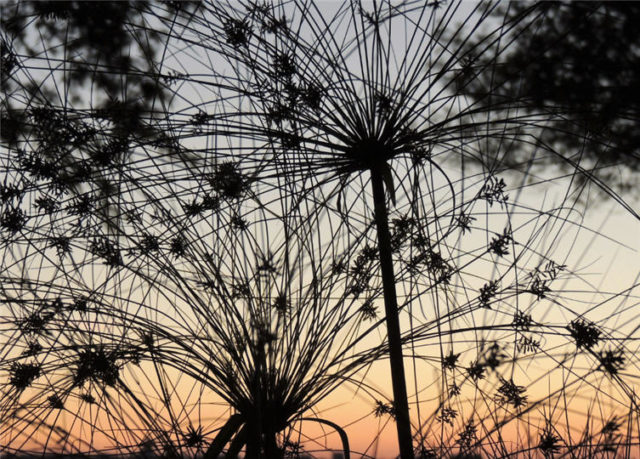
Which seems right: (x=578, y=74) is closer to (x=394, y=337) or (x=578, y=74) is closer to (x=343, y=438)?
(x=394, y=337)

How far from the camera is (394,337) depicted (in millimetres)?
1678

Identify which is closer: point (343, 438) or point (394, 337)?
point (394, 337)

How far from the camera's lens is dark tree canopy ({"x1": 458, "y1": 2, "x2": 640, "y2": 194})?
175 centimetres

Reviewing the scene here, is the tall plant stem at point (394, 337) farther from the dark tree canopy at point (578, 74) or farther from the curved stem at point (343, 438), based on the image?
the dark tree canopy at point (578, 74)

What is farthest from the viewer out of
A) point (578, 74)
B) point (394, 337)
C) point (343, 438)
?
point (578, 74)

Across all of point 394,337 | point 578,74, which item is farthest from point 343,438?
point 578,74

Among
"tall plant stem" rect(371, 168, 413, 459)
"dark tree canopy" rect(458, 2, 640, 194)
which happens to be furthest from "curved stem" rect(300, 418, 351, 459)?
"dark tree canopy" rect(458, 2, 640, 194)

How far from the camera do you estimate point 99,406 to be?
1833mm

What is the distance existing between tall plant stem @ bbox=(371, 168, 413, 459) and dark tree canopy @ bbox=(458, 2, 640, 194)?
0.46m

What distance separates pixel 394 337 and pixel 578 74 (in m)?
1.57

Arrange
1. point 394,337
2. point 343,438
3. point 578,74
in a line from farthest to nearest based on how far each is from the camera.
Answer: point 578,74, point 343,438, point 394,337

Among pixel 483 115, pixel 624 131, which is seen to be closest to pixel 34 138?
pixel 483 115

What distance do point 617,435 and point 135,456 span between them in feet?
4.26

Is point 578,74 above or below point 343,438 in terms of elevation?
above
